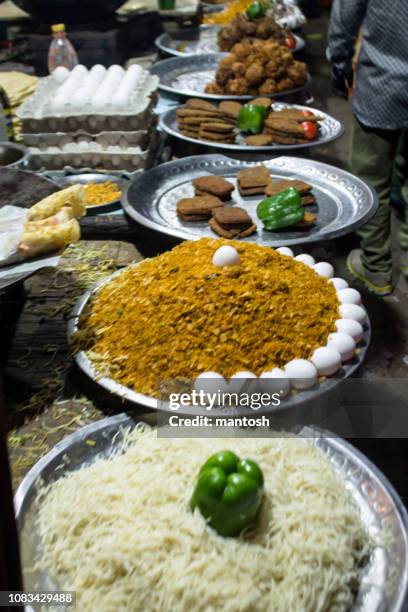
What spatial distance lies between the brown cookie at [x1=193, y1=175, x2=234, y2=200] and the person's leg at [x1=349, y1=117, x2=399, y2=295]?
1.09m

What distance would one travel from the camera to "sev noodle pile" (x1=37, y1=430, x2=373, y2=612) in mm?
961

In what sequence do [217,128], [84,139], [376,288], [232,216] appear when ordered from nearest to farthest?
[232,216] < [84,139] < [217,128] < [376,288]

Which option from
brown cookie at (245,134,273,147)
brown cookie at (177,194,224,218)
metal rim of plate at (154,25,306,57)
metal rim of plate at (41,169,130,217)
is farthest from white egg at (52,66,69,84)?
metal rim of plate at (154,25,306,57)

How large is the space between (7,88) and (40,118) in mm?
793

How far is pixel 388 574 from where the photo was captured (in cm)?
105

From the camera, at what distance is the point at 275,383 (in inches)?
53.7

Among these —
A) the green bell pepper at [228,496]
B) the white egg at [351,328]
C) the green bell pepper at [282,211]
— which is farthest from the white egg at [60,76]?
the green bell pepper at [228,496]

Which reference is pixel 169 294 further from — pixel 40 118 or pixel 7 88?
pixel 7 88

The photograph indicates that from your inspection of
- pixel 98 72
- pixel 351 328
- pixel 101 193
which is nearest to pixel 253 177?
pixel 101 193

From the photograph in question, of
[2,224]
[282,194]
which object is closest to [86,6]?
[282,194]

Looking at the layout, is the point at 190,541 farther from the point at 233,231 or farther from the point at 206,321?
the point at 233,231

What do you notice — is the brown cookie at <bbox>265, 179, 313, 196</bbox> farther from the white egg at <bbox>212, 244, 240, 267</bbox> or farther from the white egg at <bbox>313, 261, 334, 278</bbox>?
the white egg at <bbox>212, 244, 240, 267</bbox>

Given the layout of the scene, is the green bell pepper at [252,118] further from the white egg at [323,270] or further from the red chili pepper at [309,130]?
the white egg at [323,270]

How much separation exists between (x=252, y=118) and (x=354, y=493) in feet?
7.57
